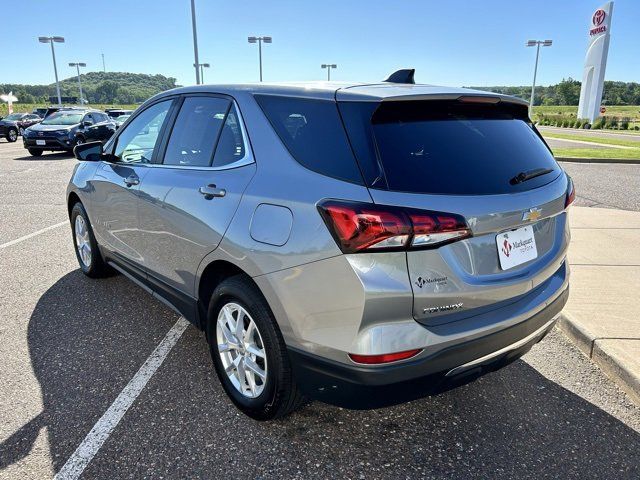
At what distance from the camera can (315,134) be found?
89.6 inches

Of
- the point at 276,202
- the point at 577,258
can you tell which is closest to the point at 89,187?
the point at 276,202

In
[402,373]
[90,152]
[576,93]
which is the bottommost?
[402,373]

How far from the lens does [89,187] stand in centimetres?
439

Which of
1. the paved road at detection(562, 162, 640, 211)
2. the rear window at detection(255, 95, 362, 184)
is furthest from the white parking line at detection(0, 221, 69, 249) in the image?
the paved road at detection(562, 162, 640, 211)

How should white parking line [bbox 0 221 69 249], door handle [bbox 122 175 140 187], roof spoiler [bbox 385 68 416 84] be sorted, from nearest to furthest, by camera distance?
1. roof spoiler [bbox 385 68 416 84]
2. door handle [bbox 122 175 140 187]
3. white parking line [bbox 0 221 69 249]

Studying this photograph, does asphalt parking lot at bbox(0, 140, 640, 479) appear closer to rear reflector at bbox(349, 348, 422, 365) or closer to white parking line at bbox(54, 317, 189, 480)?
white parking line at bbox(54, 317, 189, 480)

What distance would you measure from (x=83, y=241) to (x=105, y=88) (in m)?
131

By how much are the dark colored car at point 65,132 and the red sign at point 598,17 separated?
4508cm

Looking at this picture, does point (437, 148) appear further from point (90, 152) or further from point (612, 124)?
point (612, 124)

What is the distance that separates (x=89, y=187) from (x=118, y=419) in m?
2.38

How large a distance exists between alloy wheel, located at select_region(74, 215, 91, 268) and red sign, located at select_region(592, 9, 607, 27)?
174ft

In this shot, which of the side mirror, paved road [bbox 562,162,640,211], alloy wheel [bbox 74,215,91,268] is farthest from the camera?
paved road [bbox 562,162,640,211]

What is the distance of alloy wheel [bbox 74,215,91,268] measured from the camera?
4754 mm

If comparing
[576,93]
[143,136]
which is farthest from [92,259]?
[576,93]
